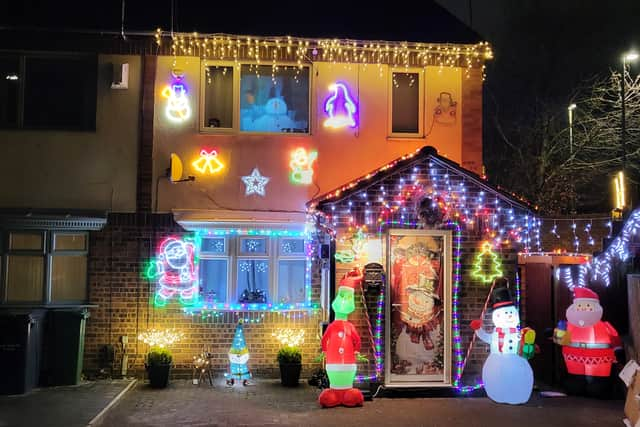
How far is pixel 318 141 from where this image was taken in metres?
10.7

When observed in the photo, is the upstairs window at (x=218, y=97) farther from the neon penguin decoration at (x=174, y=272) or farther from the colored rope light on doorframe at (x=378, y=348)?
the colored rope light on doorframe at (x=378, y=348)

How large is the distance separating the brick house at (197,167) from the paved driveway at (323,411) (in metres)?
1.33

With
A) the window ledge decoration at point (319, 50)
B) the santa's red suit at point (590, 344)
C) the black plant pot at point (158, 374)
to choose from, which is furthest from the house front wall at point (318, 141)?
the santa's red suit at point (590, 344)

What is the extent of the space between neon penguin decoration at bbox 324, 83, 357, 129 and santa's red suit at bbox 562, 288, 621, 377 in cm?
483

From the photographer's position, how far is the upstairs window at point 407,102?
36.2 feet

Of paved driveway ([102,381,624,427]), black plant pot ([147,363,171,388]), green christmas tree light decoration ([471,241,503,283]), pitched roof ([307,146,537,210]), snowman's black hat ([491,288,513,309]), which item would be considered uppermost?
pitched roof ([307,146,537,210])

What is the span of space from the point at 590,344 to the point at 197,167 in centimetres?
710

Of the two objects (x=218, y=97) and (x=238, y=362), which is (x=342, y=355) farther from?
(x=218, y=97)

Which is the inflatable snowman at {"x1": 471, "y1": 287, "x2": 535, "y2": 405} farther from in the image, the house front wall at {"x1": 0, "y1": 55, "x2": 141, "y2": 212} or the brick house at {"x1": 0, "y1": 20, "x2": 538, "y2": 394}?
the house front wall at {"x1": 0, "y1": 55, "x2": 141, "y2": 212}

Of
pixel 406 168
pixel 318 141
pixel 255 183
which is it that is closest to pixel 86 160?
pixel 255 183

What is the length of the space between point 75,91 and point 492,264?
7.85 metres

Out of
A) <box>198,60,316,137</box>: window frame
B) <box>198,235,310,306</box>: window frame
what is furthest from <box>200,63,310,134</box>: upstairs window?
<box>198,235,310,306</box>: window frame

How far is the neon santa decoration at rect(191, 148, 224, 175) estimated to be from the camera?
10469mm

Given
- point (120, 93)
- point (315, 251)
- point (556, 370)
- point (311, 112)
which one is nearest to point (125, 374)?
point (315, 251)
